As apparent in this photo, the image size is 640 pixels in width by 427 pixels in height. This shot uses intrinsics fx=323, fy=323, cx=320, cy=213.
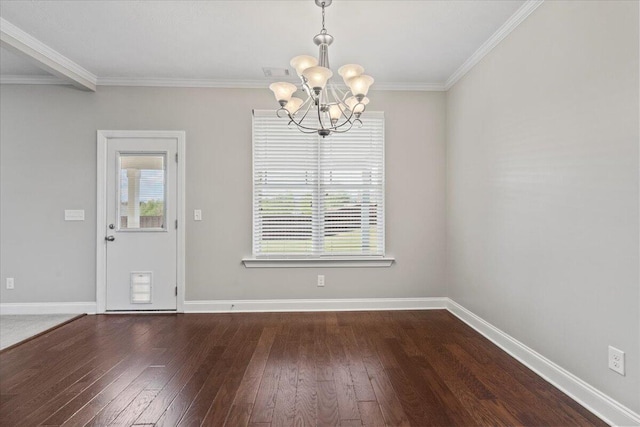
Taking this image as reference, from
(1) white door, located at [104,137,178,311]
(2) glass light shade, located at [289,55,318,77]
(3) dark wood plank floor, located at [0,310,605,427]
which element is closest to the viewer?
(3) dark wood plank floor, located at [0,310,605,427]

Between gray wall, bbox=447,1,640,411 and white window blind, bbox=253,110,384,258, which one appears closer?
gray wall, bbox=447,1,640,411

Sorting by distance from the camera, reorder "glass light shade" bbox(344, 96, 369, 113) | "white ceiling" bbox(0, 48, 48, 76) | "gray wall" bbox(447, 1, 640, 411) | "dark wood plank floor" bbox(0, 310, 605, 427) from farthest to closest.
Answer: "white ceiling" bbox(0, 48, 48, 76) → "glass light shade" bbox(344, 96, 369, 113) → "dark wood plank floor" bbox(0, 310, 605, 427) → "gray wall" bbox(447, 1, 640, 411)

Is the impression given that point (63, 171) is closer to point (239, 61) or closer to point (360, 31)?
point (239, 61)

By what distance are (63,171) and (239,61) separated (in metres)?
2.42

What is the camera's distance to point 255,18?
2541 millimetres

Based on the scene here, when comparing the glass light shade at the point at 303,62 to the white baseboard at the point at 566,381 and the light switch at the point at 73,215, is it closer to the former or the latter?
the white baseboard at the point at 566,381

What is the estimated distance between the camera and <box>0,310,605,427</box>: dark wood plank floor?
185cm

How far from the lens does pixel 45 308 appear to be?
369cm

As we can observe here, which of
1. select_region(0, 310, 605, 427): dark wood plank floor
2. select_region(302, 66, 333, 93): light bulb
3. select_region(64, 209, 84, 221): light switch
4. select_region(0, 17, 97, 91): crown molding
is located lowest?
select_region(0, 310, 605, 427): dark wood plank floor

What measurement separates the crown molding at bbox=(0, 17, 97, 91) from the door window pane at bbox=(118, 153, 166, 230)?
86 cm

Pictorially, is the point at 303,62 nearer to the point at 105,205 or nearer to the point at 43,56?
the point at 43,56

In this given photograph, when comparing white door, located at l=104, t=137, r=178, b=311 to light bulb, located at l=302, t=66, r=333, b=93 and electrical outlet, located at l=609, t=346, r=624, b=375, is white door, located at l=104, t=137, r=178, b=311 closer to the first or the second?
light bulb, located at l=302, t=66, r=333, b=93

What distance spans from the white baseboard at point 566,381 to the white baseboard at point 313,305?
829mm

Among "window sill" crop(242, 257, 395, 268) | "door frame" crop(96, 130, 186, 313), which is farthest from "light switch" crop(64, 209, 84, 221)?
"window sill" crop(242, 257, 395, 268)
